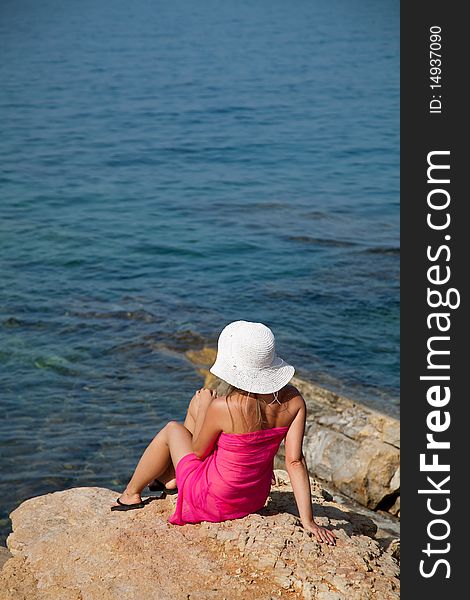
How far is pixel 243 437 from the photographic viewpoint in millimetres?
5398

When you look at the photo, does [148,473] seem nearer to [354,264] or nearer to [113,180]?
[354,264]

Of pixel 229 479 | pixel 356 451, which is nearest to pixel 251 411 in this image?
pixel 229 479

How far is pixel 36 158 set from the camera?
22609 mm

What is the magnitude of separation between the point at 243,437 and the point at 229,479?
272mm

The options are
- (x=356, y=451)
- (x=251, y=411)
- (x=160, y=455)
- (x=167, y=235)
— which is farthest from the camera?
(x=167, y=235)

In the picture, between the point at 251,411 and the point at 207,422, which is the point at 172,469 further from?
the point at 251,411

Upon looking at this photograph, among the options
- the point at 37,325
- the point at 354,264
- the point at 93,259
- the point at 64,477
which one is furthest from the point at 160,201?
the point at 64,477

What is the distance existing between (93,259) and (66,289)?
1775mm

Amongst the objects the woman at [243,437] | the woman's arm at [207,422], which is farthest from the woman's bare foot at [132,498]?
the woman's arm at [207,422]

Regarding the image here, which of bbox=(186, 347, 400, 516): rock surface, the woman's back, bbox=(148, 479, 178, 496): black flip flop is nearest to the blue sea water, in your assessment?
bbox=(186, 347, 400, 516): rock surface

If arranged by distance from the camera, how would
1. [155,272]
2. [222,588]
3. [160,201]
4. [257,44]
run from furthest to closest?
[257,44], [160,201], [155,272], [222,588]

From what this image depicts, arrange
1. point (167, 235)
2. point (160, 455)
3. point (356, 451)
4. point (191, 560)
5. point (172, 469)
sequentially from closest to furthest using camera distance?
point (191, 560)
point (160, 455)
point (172, 469)
point (356, 451)
point (167, 235)

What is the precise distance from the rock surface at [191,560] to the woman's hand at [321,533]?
0.14 ft

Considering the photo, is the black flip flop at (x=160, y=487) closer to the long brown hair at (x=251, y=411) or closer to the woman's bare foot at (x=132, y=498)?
the woman's bare foot at (x=132, y=498)
